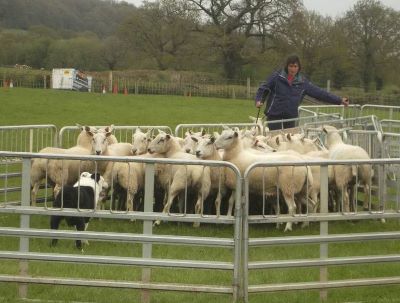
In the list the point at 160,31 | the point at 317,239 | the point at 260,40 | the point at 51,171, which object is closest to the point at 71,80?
the point at 160,31

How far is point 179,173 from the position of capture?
941 cm

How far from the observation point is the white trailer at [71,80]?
47406 millimetres

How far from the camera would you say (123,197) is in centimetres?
1103

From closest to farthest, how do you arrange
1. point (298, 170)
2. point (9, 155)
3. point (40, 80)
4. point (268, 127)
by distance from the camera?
point (9, 155) → point (298, 170) → point (268, 127) → point (40, 80)

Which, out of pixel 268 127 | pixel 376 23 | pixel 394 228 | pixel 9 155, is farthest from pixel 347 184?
pixel 376 23

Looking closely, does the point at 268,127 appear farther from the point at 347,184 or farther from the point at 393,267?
the point at 393,267

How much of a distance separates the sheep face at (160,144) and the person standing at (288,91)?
→ 91.7 inches

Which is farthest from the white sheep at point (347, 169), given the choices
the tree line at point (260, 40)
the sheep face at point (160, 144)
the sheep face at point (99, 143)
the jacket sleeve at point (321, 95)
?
the tree line at point (260, 40)

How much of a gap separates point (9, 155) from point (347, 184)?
5969mm

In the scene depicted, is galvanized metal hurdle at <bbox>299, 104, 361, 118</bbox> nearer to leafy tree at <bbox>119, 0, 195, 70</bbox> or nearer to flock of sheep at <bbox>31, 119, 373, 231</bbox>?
flock of sheep at <bbox>31, 119, 373, 231</bbox>

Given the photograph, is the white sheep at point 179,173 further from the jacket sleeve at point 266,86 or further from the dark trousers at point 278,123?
the dark trousers at point 278,123

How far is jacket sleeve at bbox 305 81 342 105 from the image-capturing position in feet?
40.0

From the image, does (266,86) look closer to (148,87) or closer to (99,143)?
(99,143)

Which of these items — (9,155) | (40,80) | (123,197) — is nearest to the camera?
(9,155)
